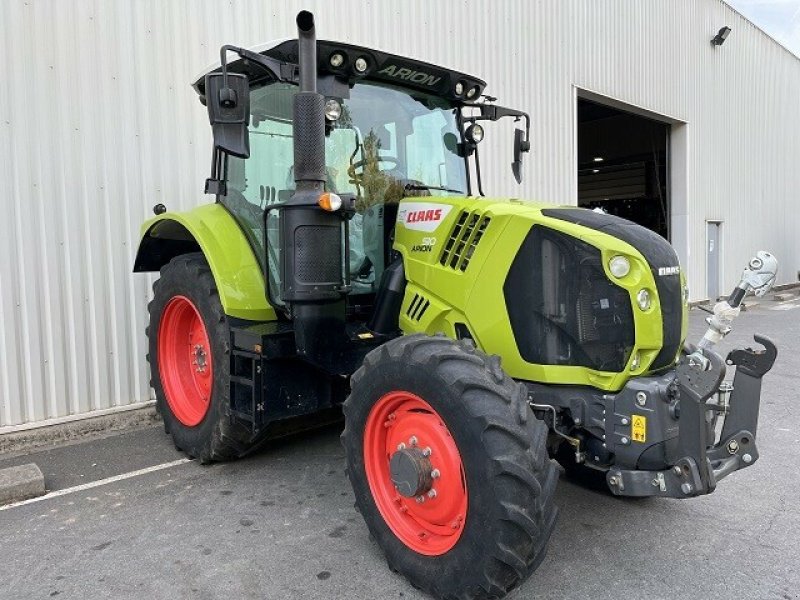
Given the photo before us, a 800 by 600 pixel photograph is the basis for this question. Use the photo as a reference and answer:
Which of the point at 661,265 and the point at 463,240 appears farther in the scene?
the point at 463,240

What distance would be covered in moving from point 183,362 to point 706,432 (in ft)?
11.5

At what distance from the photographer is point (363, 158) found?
3666mm

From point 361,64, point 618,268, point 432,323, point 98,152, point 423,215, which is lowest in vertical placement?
point 432,323

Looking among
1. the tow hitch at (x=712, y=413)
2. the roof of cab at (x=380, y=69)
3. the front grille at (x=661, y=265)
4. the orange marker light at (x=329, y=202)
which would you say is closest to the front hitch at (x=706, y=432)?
the tow hitch at (x=712, y=413)

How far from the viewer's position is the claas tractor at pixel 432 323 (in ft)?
7.97

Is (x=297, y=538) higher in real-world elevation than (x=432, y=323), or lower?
lower

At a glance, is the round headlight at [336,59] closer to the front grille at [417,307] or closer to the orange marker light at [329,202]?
the orange marker light at [329,202]

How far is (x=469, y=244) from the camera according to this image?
3080mm

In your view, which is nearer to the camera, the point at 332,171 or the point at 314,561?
the point at 314,561

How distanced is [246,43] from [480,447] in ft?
16.4

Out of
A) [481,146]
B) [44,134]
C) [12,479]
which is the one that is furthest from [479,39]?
[12,479]

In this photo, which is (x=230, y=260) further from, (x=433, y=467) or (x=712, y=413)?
(x=712, y=413)

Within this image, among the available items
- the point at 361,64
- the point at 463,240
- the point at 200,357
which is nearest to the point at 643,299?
the point at 463,240

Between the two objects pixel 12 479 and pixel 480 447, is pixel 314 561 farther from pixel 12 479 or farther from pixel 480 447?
pixel 12 479
